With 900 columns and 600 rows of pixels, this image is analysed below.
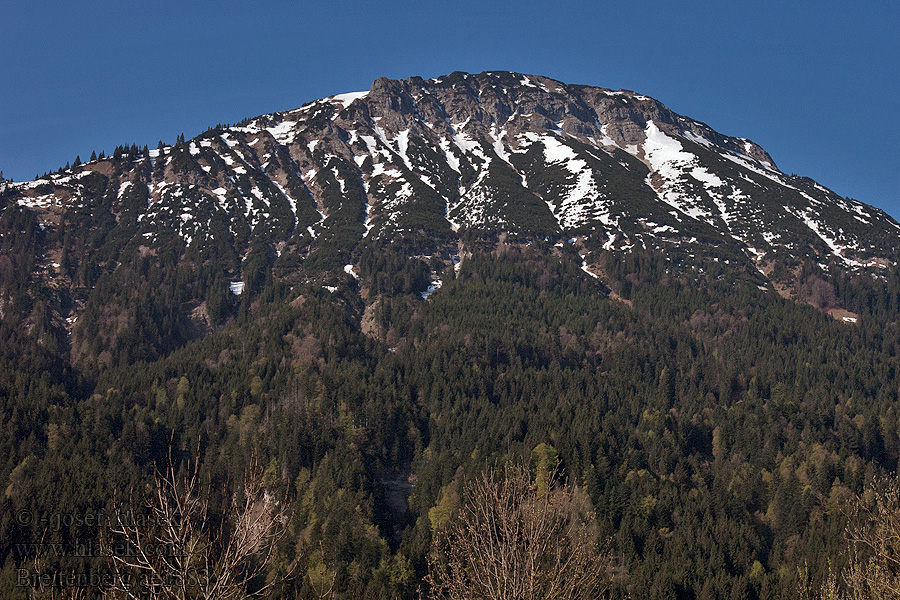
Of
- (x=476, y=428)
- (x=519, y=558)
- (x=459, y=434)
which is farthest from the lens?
(x=459, y=434)

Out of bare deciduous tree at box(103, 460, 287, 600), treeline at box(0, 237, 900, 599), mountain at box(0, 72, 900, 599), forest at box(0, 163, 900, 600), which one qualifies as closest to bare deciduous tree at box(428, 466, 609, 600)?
bare deciduous tree at box(103, 460, 287, 600)

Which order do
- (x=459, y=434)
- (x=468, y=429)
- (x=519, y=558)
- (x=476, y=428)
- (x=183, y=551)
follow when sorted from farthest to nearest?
(x=468, y=429)
(x=459, y=434)
(x=476, y=428)
(x=519, y=558)
(x=183, y=551)

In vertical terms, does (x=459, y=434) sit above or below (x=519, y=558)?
below

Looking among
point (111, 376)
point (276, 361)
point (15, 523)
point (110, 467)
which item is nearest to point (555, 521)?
point (15, 523)

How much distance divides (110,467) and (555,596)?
111 meters

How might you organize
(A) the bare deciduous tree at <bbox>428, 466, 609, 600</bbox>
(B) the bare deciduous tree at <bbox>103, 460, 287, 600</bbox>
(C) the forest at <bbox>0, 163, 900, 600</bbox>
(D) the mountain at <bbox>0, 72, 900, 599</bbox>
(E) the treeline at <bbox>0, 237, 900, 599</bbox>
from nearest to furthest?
1. (B) the bare deciduous tree at <bbox>103, 460, 287, 600</bbox>
2. (A) the bare deciduous tree at <bbox>428, 466, 609, 600</bbox>
3. (C) the forest at <bbox>0, 163, 900, 600</bbox>
4. (D) the mountain at <bbox>0, 72, 900, 599</bbox>
5. (E) the treeline at <bbox>0, 237, 900, 599</bbox>

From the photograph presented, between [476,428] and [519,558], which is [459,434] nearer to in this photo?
[476,428]

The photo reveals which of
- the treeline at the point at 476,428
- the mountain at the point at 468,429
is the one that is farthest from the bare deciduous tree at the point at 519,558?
the mountain at the point at 468,429

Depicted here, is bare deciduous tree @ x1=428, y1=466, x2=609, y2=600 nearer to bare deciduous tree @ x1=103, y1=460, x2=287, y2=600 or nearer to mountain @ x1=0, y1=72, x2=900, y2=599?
bare deciduous tree @ x1=103, y1=460, x2=287, y2=600

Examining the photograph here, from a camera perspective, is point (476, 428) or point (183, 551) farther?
point (476, 428)

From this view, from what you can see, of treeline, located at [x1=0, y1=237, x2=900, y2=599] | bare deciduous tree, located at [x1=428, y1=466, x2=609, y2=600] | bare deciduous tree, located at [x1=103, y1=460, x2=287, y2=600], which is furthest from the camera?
treeline, located at [x1=0, y1=237, x2=900, y2=599]

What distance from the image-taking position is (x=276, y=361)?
173 m

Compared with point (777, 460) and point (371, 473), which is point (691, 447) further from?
point (371, 473)

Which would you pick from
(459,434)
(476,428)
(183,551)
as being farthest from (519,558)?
(459,434)
